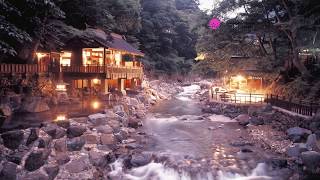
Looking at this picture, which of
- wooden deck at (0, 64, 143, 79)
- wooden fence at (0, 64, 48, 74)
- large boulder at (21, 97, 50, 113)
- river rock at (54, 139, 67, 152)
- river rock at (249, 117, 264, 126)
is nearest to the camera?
river rock at (54, 139, 67, 152)

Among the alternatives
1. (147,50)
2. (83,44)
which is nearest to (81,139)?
(83,44)

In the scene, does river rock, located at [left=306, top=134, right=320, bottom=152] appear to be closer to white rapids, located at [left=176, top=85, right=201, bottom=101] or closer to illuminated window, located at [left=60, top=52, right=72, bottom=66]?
illuminated window, located at [left=60, top=52, right=72, bottom=66]

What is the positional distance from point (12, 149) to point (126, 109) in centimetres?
1477

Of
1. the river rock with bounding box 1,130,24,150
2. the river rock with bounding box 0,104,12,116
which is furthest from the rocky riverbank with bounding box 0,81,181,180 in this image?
the river rock with bounding box 0,104,12,116

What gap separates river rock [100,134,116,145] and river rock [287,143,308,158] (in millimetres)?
10613

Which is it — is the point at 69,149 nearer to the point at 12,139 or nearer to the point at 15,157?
the point at 12,139

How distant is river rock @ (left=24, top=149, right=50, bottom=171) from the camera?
13.5 meters

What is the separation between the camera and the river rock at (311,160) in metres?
15.0

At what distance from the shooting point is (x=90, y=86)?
32.2 m

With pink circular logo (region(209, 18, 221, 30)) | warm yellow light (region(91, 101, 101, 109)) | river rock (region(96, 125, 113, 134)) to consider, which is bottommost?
river rock (region(96, 125, 113, 134))

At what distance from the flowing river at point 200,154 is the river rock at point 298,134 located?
242 cm

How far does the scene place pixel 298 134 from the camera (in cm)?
1875

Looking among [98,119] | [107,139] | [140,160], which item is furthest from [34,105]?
[140,160]

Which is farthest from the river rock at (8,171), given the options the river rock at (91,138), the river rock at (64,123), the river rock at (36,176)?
the river rock at (91,138)
